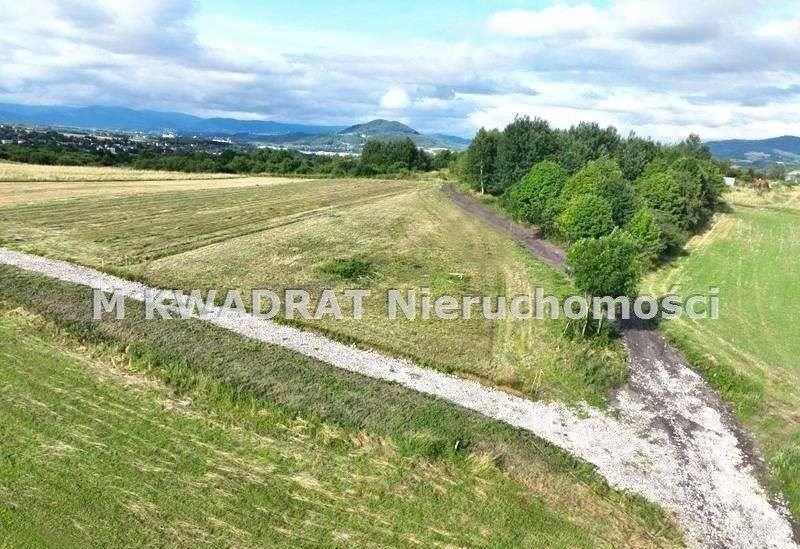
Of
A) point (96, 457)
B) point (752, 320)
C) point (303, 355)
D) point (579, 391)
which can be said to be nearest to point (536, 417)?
point (579, 391)

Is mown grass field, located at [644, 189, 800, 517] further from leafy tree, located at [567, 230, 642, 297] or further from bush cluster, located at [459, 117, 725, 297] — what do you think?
leafy tree, located at [567, 230, 642, 297]

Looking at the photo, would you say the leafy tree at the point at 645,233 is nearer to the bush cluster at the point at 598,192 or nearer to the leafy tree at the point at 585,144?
the bush cluster at the point at 598,192

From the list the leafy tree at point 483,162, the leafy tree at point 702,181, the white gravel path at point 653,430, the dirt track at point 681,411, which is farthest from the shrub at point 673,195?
the leafy tree at point 483,162

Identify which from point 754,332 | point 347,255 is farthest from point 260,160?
point 754,332

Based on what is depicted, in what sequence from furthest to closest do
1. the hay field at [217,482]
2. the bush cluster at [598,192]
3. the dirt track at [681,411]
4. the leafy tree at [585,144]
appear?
the leafy tree at [585,144]
the bush cluster at [598,192]
the dirt track at [681,411]
the hay field at [217,482]

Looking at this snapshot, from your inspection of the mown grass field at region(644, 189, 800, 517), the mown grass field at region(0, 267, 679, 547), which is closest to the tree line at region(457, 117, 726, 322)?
the mown grass field at region(644, 189, 800, 517)

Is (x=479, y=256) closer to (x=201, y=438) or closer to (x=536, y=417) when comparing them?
(x=536, y=417)
